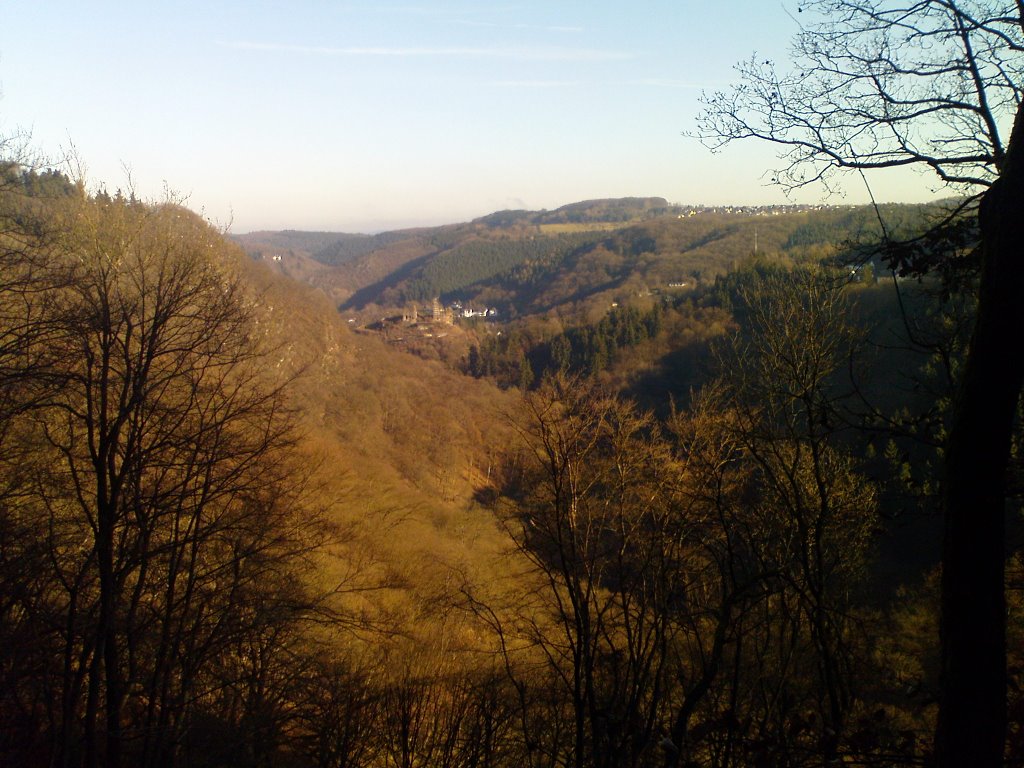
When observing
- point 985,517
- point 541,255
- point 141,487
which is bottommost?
point 141,487

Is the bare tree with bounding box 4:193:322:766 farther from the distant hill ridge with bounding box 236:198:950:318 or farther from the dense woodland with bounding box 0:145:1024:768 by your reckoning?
the distant hill ridge with bounding box 236:198:950:318

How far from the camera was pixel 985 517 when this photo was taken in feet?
7.74

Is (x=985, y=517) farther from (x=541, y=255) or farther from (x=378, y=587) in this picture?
(x=541, y=255)

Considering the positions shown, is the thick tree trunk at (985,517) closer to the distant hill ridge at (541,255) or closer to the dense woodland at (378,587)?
the dense woodland at (378,587)

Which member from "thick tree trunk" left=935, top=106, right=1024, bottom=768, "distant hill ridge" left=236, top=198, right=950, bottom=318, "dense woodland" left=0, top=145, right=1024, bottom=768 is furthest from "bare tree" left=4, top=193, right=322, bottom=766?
"distant hill ridge" left=236, top=198, right=950, bottom=318

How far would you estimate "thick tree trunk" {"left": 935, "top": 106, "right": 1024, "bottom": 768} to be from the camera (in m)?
2.30

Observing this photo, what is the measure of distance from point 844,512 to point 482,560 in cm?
1653

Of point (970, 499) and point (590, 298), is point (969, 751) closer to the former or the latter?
point (970, 499)

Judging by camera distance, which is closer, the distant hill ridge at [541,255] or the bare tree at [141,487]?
the bare tree at [141,487]

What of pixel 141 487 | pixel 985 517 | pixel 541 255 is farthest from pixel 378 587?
pixel 541 255

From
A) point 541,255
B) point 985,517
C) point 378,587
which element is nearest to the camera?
point 985,517

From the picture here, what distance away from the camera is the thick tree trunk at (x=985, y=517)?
7.54ft

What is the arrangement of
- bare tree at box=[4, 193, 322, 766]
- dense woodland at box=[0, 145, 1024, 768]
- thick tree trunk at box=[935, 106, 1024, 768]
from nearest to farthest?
thick tree trunk at box=[935, 106, 1024, 768] → dense woodland at box=[0, 145, 1024, 768] → bare tree at box=[4, 193, 322, 766]

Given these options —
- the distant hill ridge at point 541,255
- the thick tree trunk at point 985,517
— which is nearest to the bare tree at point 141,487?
the thick tree trunk at point 985,517
